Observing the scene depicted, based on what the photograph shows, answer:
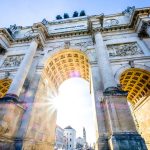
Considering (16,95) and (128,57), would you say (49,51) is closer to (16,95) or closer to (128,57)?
(16,95)

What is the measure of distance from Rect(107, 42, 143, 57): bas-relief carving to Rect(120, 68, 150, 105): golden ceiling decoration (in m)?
2.16

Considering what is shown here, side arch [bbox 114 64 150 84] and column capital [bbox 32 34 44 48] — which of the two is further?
column capital [bbox 32 34 44 48]

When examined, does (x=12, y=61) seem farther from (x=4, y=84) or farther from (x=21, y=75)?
(x=21, y=75)

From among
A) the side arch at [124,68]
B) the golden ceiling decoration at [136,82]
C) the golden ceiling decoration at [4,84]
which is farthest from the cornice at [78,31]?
the golden ceiling decoration at [136,82]

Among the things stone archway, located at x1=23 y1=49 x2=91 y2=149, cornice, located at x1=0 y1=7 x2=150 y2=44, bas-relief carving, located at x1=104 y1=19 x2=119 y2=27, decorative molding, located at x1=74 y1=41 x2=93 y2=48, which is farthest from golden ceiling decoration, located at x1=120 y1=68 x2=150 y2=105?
bas-relief carving, located at x1=104 y1=19 x2=119 y2=27

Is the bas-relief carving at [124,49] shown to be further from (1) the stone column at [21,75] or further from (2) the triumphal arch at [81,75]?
(1) the stone column at [21,75]

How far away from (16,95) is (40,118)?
156 inches

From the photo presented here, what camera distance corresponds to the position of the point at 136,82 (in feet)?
46.6

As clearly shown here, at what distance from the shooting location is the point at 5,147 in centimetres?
897

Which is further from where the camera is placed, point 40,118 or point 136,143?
point 40,118

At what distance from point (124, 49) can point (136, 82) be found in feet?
12.4

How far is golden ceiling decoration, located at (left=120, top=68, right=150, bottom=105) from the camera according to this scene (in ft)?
42.8

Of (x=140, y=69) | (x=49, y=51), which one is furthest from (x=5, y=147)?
(x=140, y=69)

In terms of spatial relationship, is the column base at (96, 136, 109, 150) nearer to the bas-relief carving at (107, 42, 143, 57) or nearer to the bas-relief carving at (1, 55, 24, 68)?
the bas-relief carving at (107, 42, 143, 57)
